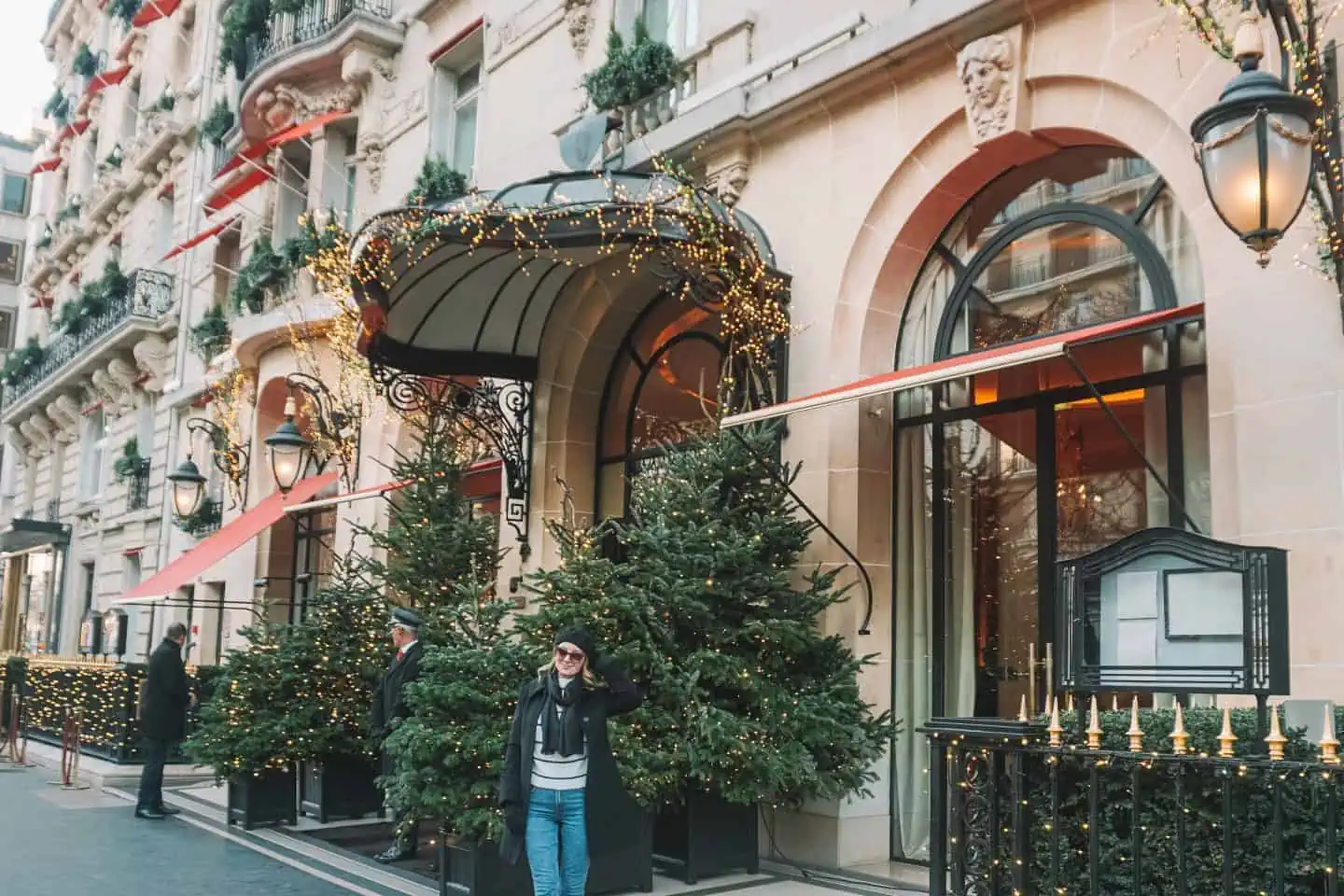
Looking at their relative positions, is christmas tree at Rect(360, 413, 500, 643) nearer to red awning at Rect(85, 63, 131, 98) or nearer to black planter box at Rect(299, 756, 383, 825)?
black planter box at Rect(299, 756, 383, 825)

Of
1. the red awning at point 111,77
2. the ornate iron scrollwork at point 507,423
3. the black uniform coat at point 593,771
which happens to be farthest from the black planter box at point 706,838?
the red awning at point 111,77

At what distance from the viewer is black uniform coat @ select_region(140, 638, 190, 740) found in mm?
11461

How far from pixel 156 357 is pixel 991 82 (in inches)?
812

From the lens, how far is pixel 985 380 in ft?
29.5

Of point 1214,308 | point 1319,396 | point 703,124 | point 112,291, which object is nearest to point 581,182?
point 703,124

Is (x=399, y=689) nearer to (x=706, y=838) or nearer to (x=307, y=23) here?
(x=706, y=838)

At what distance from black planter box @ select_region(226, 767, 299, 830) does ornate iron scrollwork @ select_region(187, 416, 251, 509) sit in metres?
9.95

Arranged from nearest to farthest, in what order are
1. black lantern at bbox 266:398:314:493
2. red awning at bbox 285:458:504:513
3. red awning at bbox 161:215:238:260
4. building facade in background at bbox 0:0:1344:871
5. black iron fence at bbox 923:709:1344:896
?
black iron fence at bbox 923:709:1344:896, building facade in background at bbox 0:0:1344:871, red awning at bbox 285:458:504:513, black lantern at bbox 266:398:314:493, red awning at bbox 161:215:238:260

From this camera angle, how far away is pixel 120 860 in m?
9.05

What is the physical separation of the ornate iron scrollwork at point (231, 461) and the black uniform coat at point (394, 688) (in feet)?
38.7

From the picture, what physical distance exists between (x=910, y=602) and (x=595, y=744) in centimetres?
373

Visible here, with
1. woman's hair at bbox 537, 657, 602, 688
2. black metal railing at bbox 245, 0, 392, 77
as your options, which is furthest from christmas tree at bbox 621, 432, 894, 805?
black metal railing at bbox 245, 0, 392, 77

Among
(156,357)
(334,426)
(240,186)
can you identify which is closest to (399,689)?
(334,426)

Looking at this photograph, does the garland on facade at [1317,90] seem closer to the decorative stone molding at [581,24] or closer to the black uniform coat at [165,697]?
the decorative stone molding at [581,24]
